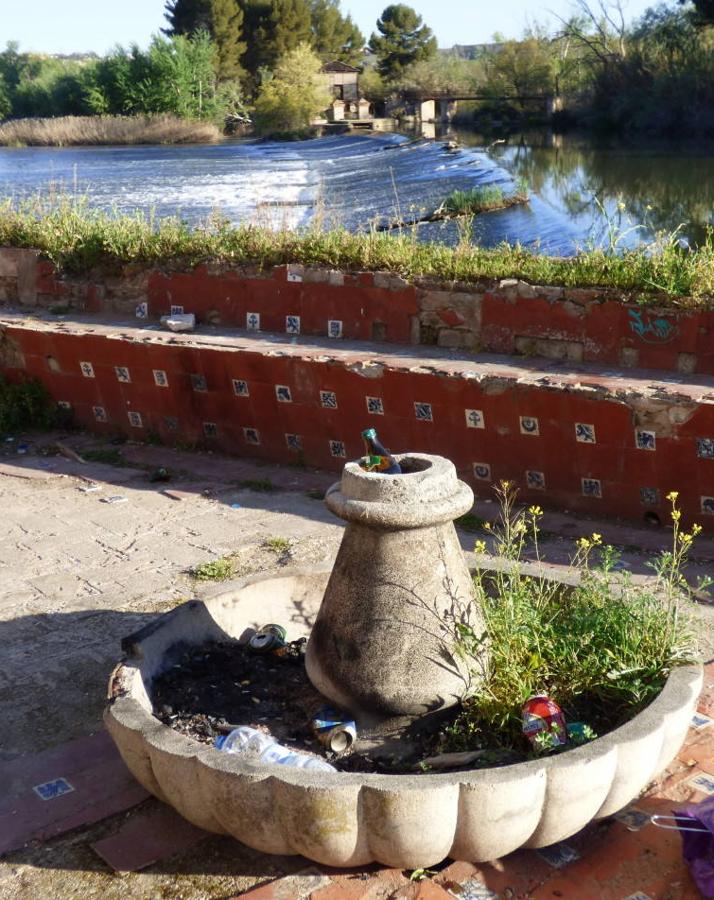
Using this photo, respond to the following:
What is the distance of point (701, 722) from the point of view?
3.74 m

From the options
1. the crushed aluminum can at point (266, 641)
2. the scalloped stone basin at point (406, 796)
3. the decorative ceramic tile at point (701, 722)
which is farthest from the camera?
the crushed aluminum can at point (266, 641)

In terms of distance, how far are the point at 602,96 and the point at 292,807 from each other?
44.3m

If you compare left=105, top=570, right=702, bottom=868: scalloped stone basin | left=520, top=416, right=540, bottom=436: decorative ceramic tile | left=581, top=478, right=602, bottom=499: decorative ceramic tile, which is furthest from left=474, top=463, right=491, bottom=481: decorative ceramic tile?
left=105, top=570, right=702, bottom=868: scalloped stone basin

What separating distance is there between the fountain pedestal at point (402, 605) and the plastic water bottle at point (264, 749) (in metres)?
0.31

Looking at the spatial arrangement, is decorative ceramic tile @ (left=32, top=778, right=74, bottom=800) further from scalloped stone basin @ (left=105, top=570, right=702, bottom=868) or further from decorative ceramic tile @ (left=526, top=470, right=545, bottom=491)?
decorative ceramic tile @ (left=526, top=470, right=545, bottom=491)

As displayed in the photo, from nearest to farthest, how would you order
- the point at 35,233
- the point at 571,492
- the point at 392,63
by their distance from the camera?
the point at 571,492, the point at 35,233, the point at 392,63

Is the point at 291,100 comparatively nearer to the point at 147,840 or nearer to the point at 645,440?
the point at 645,440

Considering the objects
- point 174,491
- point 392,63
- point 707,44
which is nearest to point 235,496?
point 174,491

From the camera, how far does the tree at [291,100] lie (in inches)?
1881

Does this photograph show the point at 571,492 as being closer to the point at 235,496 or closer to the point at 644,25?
the point at 235,496

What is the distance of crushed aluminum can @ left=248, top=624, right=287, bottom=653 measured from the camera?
3918mm

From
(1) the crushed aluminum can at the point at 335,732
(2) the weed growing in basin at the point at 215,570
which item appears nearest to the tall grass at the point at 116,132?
(2) the weed growing in basin at the point at 215,570

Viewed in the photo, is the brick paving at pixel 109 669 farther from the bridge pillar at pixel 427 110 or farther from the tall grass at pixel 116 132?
the bridge pillar at pixel 427 110

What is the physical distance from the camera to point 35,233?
31.6 feet
